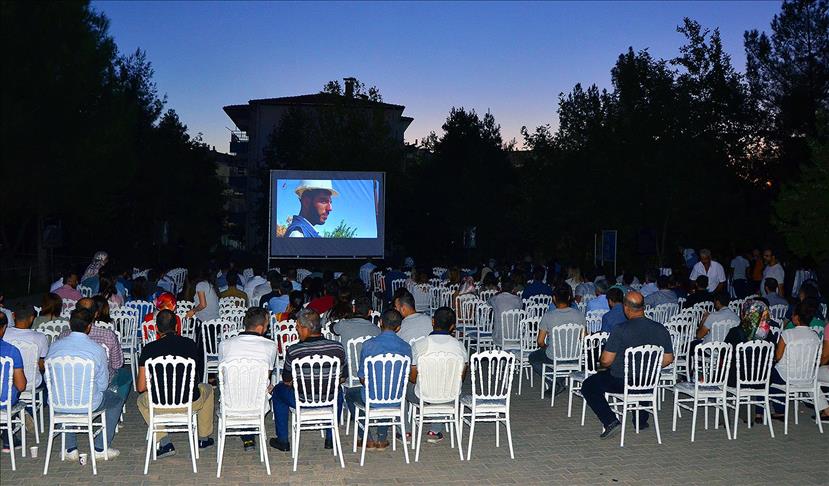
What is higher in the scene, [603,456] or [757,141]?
[757,141]

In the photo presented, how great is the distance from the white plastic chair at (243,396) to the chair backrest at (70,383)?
984mm

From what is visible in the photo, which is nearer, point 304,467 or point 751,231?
point 304,467

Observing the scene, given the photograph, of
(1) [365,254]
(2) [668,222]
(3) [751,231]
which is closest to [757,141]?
A: (3) [751,231]

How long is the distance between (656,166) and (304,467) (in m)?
17.9

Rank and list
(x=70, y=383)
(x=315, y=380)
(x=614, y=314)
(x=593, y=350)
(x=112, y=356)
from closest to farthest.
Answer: (x=70, y=383)
(x=315, y=380)
(x=112, y=356)
(x=593, y=350)
(x=614, y=314)

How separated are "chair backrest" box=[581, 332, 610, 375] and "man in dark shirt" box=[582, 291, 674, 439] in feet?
1.27

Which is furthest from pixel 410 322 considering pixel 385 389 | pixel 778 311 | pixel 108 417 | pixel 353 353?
pixel 778 311

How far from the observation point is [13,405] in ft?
20.6

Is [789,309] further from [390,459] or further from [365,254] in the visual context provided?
[365,254]

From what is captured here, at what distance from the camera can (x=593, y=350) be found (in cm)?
755

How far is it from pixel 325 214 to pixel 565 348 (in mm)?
14635

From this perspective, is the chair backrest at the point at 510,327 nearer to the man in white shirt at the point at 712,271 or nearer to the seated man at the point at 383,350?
the seated man at the point at 383,350

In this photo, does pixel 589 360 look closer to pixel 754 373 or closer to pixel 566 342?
pixel 566 342

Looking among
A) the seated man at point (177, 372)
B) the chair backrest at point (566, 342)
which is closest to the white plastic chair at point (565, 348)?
the chair backrest at point (566, 342)
